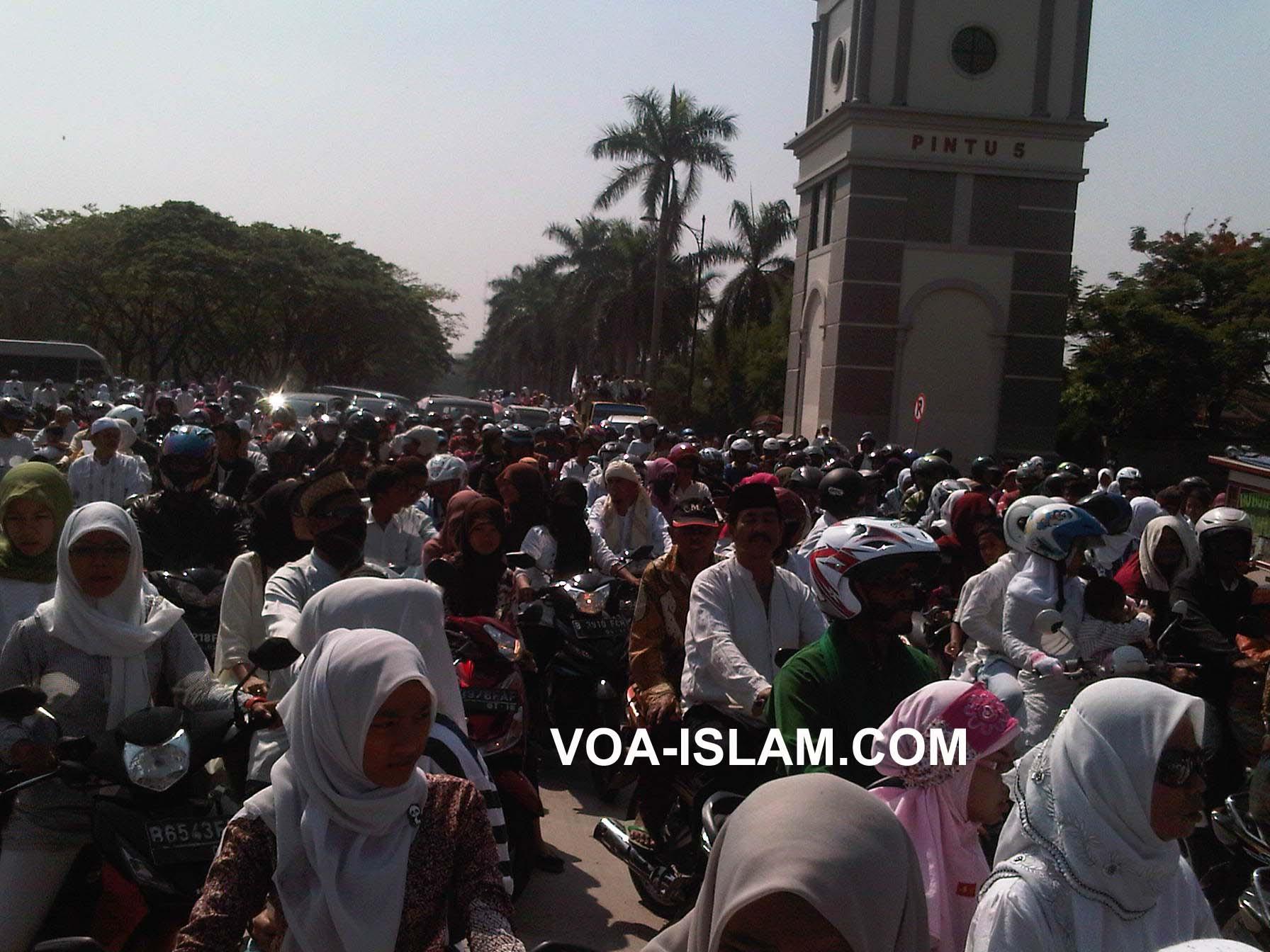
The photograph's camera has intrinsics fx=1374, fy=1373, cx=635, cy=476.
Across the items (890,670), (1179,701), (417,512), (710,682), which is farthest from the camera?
(417,512)

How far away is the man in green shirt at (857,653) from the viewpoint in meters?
3.72

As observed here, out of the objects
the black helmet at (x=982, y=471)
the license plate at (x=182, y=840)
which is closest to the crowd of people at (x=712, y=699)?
the license plate at (x=182, y=840)

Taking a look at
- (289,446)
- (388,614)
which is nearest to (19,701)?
(388,614)

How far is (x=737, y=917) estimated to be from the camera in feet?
6.72

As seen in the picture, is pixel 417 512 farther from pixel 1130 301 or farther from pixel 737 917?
pixel 1130 301

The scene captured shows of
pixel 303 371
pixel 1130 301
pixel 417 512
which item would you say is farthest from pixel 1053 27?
pixel 303 371

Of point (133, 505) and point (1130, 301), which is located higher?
point (1130, 301)

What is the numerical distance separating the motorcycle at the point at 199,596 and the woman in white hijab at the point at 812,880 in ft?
13.2

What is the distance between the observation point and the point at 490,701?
18.7 feet

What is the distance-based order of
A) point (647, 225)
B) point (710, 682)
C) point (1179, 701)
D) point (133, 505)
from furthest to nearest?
point (647, 225) → point (133, 505) → point (710, 682) → point (1179, 701)

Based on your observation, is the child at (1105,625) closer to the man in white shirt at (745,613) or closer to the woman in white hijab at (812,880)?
the man in white shirt at (745,613)

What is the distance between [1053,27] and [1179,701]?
3684cm

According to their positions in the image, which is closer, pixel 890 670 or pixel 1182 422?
pixel 890 670

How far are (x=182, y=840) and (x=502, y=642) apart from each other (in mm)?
A: 2144
